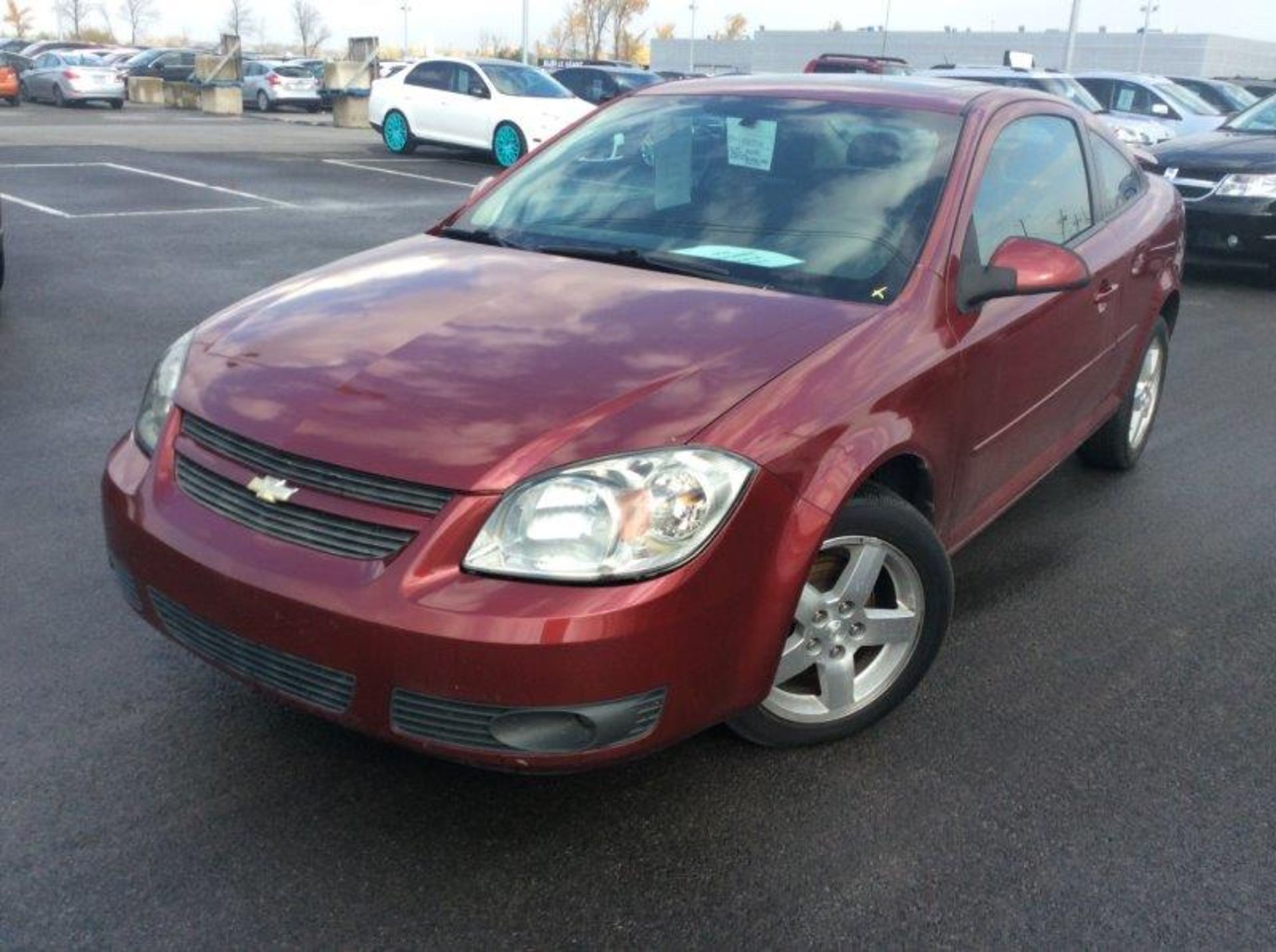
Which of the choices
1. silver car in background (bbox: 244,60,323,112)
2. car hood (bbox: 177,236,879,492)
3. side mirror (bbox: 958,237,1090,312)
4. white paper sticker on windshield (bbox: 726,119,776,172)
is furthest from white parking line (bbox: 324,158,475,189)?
silver car in background (bbox: 244,60,323,112)

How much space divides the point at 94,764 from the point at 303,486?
94 centimetres

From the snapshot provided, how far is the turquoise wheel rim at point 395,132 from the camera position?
19859 millimetres

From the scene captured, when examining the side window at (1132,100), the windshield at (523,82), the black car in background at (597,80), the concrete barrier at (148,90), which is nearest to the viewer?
the side window at (1132,100)

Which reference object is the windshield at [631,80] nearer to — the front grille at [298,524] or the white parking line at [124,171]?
the white parking line at [124,171]

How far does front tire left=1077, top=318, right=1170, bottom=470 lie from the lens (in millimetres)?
5168

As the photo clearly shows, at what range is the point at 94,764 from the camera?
2959 mm

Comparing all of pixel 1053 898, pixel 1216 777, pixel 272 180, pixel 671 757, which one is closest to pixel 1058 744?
pixel 1216 777

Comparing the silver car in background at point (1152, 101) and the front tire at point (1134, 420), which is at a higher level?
the silver car in background at point (1152, 101)

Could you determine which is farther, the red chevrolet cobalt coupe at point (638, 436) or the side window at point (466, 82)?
the side window at point (466, 82)

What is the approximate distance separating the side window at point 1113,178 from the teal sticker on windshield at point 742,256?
5.68 feet

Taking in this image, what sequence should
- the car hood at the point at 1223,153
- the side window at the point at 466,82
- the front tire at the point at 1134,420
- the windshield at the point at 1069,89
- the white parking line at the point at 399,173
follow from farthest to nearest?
the side window at the point at 466,82 < the white parking line at the point at 399,173 < the windshield at the point at 1069,89 < the car hood at the point at 1223,153 < the front tire at the point at 1134,420

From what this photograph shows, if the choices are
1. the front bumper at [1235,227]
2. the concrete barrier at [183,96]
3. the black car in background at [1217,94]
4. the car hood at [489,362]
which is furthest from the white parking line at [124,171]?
the concrete barrier at [183,96]

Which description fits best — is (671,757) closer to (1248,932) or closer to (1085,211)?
(1248,932)

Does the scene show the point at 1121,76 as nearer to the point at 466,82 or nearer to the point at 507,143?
the point at 507,143
